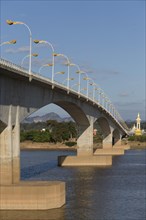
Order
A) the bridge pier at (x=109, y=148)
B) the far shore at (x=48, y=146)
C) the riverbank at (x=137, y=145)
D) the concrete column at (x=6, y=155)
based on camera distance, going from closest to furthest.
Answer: the concrete column at (x=6, y=155)
the bridge pier at (x=109, y=148)
the far shore at (x=48, y=146)
the riverbank at (x=137, y=145)

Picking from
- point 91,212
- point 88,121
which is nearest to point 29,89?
point 91,212

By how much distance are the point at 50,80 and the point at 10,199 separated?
22.9m

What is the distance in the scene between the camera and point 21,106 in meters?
49.8

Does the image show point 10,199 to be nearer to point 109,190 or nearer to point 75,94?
point 109,190

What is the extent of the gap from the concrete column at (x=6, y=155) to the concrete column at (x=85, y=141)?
5091 centimetres

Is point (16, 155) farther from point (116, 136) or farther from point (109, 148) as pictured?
point (116, 136)

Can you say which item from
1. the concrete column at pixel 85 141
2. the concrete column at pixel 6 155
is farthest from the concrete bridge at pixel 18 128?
the concrete column at pixel 85 141

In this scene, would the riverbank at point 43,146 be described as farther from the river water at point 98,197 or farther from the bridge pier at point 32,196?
the bridge pier at point 32,196

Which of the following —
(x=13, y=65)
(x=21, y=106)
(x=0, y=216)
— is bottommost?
(x=0, y=216)

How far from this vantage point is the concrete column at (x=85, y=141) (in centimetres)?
9619

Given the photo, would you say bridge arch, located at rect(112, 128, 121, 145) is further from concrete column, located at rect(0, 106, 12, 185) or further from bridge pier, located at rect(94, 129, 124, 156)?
concrete column, located at rect(0, 106, 12, 185)

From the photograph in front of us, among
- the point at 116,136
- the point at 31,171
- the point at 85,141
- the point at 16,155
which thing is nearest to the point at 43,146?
the point at 116,136

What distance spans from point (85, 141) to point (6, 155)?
5229 centimetres

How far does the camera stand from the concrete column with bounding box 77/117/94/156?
96188mm
